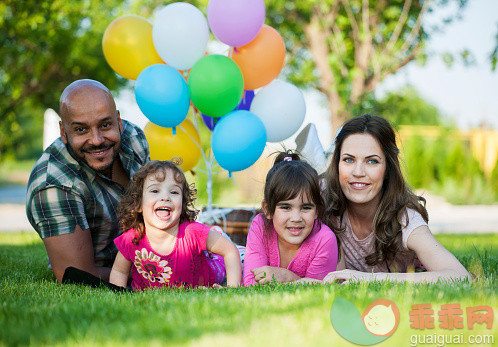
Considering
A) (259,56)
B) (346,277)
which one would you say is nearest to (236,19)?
(259,56)

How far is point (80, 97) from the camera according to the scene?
11.6ft

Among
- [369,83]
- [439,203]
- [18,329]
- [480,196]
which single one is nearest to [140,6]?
[369,83]

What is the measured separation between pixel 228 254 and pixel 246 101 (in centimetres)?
216

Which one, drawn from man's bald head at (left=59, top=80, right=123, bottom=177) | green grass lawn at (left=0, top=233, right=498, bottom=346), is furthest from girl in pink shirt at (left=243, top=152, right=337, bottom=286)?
man's bald head at (left=59, top=80, right=123, bottom=177)

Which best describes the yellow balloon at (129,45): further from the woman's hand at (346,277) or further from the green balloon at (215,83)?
the woman's hand at (346,277)

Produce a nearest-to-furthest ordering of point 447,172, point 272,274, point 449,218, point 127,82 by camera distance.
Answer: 1. point 272,274
2. point 449,218
3. point 127,82
4. point 447,172

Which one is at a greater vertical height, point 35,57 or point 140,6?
point 140,6

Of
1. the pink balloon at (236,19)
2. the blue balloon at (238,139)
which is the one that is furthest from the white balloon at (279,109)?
the pink balloon at (236,19)

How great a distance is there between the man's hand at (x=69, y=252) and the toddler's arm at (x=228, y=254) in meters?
0.87

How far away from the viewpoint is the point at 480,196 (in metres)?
15.2

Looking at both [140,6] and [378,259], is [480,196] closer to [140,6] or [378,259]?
[140,6]

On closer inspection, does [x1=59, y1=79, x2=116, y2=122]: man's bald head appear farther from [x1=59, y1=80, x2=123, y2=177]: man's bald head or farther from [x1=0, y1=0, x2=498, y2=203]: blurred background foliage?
[x1=0, y1=0, x2=498, y2=203]: blurred background foliage

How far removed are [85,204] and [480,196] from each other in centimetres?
1420

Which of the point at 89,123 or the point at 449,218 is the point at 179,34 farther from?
the point at 449,218
